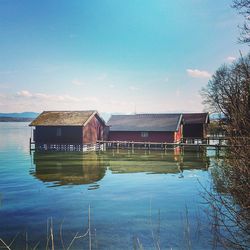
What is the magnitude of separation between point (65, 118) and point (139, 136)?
41.7 ft

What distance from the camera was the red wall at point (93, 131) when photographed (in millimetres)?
49019

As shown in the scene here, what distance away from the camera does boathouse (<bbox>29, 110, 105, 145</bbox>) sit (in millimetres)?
48438

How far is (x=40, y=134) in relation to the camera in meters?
50.4

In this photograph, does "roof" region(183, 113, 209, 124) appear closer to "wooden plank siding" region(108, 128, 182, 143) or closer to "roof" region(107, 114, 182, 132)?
Answer: "wooden plank siding" region(108, 128, 182, 143)

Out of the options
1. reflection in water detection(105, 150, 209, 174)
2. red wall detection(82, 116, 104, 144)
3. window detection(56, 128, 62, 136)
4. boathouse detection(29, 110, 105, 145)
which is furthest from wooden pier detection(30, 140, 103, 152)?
reflection in water detection(105, 150, 209, 174)

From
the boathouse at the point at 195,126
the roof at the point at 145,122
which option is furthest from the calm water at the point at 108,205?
the boathouse at the point at 195,126

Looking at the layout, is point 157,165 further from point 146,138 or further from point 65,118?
point 65,118

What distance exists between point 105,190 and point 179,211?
21.5 feet

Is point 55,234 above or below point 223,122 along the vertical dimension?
below

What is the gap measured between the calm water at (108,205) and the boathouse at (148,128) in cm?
1900

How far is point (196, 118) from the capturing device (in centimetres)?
5853

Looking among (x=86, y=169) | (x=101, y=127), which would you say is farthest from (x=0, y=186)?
(x=101, y=127)

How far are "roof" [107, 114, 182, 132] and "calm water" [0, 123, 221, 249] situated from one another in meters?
19.9

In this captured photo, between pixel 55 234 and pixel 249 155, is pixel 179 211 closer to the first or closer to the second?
pixel 55 234
